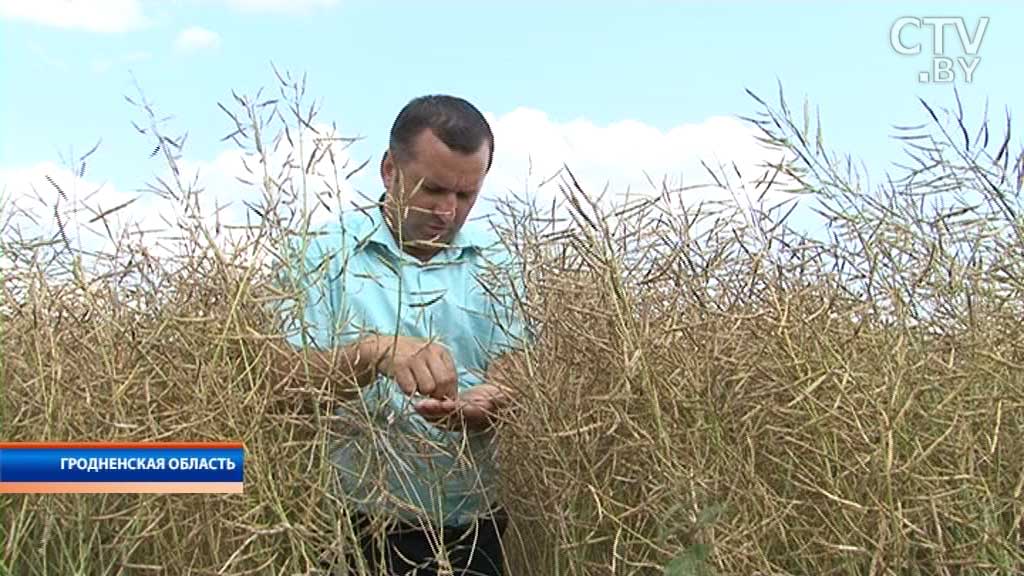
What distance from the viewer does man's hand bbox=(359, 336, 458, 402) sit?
915 mm

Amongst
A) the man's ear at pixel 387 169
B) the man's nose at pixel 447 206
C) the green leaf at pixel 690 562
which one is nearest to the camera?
the green leaf at pixel 690 562

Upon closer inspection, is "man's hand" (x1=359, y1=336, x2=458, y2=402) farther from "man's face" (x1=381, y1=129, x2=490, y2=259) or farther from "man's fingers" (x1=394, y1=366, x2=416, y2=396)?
"man's face" (x1=381, y1=129, x2=490, y2=259)

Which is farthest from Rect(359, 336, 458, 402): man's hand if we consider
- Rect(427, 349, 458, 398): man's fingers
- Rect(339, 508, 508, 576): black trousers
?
Rect(339, 508, 508, 576): black trousers

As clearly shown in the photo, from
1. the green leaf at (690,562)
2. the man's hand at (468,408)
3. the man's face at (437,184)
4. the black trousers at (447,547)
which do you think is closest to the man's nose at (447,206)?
the man's face at (437,184)

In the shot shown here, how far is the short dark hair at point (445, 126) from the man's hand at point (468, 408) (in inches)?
9.2

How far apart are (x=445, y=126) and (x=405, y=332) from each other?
202 mm

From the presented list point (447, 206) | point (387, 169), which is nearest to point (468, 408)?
Answer: point (447, 206)

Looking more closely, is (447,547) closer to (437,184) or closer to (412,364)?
(412,364)

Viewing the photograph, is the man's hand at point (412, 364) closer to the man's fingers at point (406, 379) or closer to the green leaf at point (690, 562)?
the man's fingers at point (406, 379)

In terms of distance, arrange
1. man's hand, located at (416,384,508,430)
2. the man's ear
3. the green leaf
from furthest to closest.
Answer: the man's ear < man's hand, located at (416,384,508,430) < the green leaf

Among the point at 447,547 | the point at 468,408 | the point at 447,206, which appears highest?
the point at 447,206

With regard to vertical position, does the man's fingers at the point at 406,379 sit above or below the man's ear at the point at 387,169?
below

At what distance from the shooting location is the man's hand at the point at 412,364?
915 mm

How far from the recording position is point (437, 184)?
43.4 inches
